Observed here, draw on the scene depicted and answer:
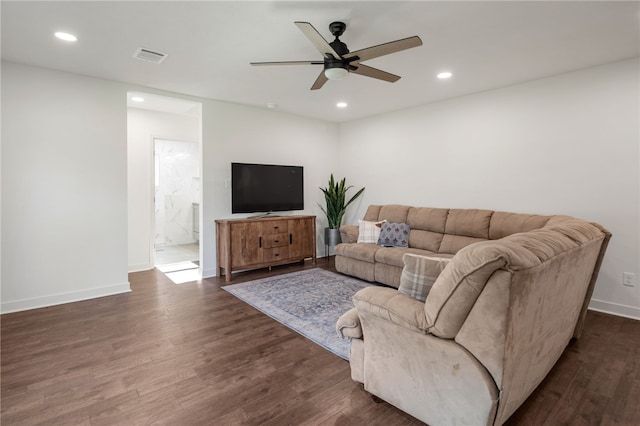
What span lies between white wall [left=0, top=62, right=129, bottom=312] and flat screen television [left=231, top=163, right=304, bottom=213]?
150 centimetres

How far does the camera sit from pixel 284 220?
197 inches

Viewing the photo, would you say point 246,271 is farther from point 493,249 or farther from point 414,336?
point 493,249

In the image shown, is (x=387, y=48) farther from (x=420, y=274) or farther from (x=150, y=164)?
(x=150, y=164)

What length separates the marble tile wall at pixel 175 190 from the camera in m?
7.33

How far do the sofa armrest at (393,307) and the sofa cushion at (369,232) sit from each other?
2.79 metres

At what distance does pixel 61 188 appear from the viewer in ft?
11.6

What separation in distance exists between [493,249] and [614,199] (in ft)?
10.0

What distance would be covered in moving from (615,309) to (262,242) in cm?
430

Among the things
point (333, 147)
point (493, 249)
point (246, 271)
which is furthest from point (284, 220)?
point (493, 249)

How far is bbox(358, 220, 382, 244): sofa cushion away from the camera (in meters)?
4.68

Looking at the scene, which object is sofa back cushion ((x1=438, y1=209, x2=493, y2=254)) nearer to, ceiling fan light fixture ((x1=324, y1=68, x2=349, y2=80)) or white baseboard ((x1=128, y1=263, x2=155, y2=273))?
ceiling fan light fixture ((x1=324, y1=68, x2=349, y2=80))

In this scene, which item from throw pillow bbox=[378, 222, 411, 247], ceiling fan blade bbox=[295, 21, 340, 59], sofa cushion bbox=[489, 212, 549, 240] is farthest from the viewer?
throw pillow bbox=[378, 222, 411, 247]

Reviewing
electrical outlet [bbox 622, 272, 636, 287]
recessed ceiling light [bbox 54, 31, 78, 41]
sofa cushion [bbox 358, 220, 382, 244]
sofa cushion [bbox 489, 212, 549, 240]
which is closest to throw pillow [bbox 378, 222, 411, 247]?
sofa cushion [bbox 358, 220, 382, 244]

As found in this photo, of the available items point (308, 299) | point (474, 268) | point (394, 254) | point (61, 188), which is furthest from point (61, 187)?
point (474, 268)
